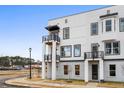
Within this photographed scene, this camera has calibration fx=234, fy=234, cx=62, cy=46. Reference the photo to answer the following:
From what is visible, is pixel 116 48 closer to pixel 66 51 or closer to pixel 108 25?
pixel 108 25

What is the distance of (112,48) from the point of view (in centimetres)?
2033

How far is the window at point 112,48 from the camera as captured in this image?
20047mm

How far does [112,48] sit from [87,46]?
260cm

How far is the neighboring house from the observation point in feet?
65.6

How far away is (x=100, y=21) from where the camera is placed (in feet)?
69.2

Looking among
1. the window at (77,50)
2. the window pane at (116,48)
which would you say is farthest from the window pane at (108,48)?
the window at (77,50)

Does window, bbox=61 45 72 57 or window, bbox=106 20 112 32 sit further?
window, bbox=61 45 72 57

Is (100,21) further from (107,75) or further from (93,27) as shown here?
(107,75)

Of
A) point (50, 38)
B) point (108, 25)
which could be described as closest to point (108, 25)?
point (108, 25)

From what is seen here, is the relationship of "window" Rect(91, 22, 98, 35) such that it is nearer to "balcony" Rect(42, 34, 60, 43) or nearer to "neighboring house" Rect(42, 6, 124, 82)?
"neighboring house" Rect(42, 6, 124, 82)

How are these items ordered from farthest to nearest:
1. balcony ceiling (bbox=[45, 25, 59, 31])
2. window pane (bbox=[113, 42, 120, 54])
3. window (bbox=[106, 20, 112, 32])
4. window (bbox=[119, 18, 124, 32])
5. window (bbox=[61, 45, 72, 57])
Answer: balcony ceiling (bbox=[45, 25, 59, 31]) < window (bbox=[61, 45, 72, 57]) < window (bbox=[106, 20, 112, 32]) < window pane (bbox=[113, 42, 120, 54]) < window (bbox=[119, 18, 124, 32])

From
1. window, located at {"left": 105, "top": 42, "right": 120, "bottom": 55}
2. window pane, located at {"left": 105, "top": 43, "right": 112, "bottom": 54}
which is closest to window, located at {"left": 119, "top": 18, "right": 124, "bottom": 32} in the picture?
window, located at {"left": 105, "top": 42, "right": 120, "bottom": 55}
